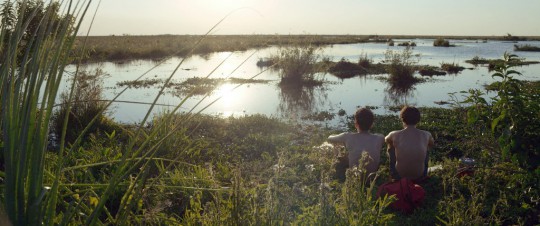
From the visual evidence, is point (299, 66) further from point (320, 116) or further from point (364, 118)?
point (364, 118)

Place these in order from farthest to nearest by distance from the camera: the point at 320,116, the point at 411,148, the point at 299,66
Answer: the point at 299,66 < the point at 320,116 < the point at 411,148

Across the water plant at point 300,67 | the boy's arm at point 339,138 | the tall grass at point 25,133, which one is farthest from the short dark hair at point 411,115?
the water plant at point 300,67

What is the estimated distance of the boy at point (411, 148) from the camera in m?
5.94

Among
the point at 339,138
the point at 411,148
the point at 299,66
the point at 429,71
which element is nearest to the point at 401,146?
the point at 411,148

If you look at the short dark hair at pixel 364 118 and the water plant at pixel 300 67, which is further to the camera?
the water plant at pixel 300 67

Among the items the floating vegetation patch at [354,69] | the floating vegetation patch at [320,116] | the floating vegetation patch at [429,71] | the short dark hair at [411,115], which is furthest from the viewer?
the floating vegetation patch at [354,69]

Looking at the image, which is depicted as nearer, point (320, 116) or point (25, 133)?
point (25, 133)

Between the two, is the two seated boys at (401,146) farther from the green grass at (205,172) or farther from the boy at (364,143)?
the green grass at (205,172)

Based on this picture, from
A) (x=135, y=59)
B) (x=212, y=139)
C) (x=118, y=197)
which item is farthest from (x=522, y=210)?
(x=135, y=59)

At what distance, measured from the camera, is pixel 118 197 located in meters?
4.92

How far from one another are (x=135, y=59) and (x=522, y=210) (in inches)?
1205

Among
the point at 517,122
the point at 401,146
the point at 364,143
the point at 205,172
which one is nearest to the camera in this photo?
the point at 517,122

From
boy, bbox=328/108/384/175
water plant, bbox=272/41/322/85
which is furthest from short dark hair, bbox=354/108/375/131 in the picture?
water plant, bbox=272/41/322/85

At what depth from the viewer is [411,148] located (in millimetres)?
5926
